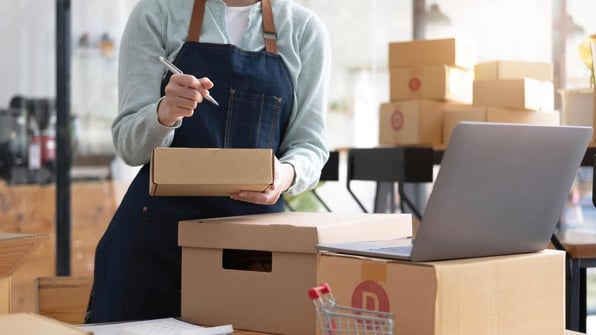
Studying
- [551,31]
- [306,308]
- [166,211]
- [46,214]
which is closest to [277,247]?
[306,308]

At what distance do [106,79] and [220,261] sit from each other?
11.1 ft

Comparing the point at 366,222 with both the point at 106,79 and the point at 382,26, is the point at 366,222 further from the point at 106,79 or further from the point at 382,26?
the point at 382,26

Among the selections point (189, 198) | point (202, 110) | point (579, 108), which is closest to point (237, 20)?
point (202, 110)

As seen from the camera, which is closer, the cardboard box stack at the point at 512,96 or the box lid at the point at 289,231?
the box lid at the point at 289,231

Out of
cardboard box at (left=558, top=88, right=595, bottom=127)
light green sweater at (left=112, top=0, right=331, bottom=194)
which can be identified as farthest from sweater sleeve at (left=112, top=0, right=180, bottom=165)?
cardboard box at (left=558, top=88, right=595, bottom=127)

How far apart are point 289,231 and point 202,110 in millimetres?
436

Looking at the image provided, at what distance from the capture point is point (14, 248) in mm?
1385

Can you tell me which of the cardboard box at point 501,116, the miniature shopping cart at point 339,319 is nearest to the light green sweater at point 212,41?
the miniature shopping cart at point 339,319

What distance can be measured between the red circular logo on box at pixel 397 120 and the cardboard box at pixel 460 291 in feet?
10.1

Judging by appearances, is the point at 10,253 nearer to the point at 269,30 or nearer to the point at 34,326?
the point at 34,326

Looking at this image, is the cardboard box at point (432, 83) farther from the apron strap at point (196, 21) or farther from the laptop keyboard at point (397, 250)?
the laptop keyboard at point (397, 250)

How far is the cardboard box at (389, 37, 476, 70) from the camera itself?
13.8 ft

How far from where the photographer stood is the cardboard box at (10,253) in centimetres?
137

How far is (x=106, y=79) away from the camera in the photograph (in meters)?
4.60
